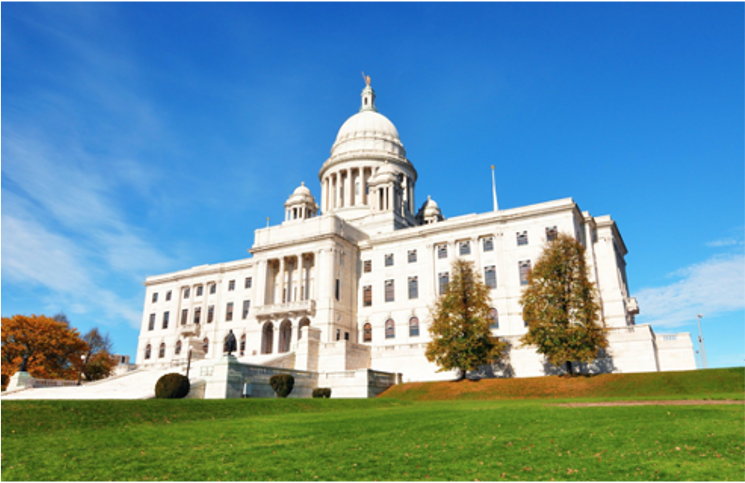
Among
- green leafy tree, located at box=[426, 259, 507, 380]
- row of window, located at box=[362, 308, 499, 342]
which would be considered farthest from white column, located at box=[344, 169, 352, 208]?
green leafy tree, located at box=[426, 259, 507, 380]

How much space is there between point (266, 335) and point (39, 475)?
57346 mm

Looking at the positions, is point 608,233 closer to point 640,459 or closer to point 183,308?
point 640,459

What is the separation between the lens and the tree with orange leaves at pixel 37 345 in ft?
200

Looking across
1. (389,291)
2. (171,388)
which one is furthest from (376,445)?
(389,291)

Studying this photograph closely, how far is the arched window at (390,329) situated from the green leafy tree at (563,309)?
21438mm

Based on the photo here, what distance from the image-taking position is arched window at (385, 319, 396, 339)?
216 feet

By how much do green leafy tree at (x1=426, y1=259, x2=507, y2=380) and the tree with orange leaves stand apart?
145 ft

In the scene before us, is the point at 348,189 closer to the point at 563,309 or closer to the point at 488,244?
the point at 488,244

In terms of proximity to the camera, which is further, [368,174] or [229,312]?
[368,174]

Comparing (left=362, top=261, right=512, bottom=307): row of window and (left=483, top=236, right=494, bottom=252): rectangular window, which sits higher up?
(left=483, top=236, right=494, bottom=252): rectangular window

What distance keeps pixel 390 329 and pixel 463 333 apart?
62.2 ft

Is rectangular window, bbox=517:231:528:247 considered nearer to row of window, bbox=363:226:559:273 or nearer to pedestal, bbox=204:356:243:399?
row of window, bbox=363:226:559:273

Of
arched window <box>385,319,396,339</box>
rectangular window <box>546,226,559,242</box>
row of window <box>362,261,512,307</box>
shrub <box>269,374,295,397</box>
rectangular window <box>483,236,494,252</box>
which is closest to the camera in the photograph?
shrub <box>269,374,295,397</box>

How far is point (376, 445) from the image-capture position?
15.7 metres
